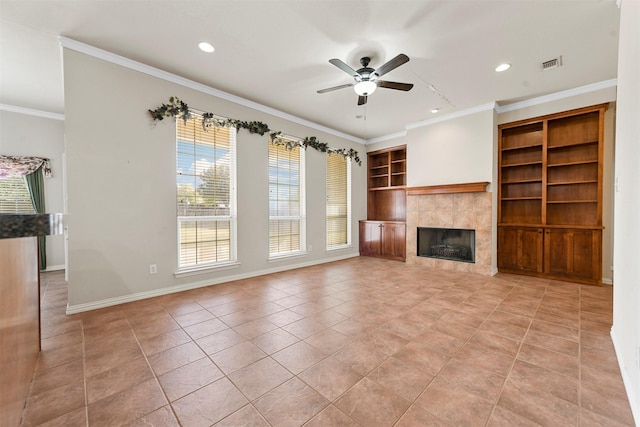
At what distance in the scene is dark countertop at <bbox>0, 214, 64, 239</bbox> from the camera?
0.78 meters

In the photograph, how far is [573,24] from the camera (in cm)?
265

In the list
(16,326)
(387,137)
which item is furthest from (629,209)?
(387,137)

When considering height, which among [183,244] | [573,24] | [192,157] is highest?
[573,24]

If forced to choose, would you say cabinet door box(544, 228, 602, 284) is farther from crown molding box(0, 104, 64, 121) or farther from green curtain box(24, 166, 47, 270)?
crown molding box(0, 104, 64, 121)

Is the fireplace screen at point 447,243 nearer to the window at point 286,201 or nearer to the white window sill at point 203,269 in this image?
the window at point 286,201

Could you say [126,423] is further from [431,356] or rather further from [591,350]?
[591,350]

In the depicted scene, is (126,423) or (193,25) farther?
(193,25)

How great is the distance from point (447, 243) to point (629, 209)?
356cm

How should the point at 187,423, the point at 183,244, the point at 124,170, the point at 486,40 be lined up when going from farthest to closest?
the point at 183,244 → the point at 124,170 → the point at 486,40 → the point at 187,423

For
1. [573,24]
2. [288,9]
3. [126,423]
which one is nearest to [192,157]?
[288,9]

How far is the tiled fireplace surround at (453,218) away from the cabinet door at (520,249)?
1.39 ft

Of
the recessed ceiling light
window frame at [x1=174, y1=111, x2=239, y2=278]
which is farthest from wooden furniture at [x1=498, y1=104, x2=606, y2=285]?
the recessed ceiling light

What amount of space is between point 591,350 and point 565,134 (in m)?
3.84

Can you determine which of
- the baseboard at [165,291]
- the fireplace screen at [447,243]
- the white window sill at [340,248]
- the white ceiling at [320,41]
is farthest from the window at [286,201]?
the fireplace screen at [447,243]
